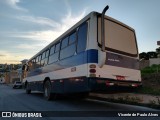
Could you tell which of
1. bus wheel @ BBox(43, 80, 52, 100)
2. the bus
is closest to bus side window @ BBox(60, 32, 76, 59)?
the bus

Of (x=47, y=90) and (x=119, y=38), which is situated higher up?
(x=119, y=38)

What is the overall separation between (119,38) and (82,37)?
1.54 metres

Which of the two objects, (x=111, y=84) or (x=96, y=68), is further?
(x=111, y=84)

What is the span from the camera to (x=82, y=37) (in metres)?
10.6

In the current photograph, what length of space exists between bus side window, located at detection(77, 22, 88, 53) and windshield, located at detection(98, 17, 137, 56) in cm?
60

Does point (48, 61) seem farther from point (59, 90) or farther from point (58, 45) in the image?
point (59, 90)

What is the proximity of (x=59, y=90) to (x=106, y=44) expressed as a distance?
3.68 meters

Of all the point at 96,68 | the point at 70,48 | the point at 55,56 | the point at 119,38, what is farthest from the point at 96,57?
the point at 55,56

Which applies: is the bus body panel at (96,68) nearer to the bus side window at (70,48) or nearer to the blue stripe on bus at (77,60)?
the blue stripe on bus at (77,60)

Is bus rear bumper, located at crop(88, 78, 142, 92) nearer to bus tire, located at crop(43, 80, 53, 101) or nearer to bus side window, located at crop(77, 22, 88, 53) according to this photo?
bus side window, located at crop(77, 22, 88, 53)

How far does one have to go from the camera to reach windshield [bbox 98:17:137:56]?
10448 millimetres

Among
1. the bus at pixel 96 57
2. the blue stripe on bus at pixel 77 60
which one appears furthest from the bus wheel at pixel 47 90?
the bus at pixel 96 57

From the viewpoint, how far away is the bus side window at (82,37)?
1036 centimetres

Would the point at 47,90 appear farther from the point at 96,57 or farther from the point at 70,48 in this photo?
the point at 96,57
